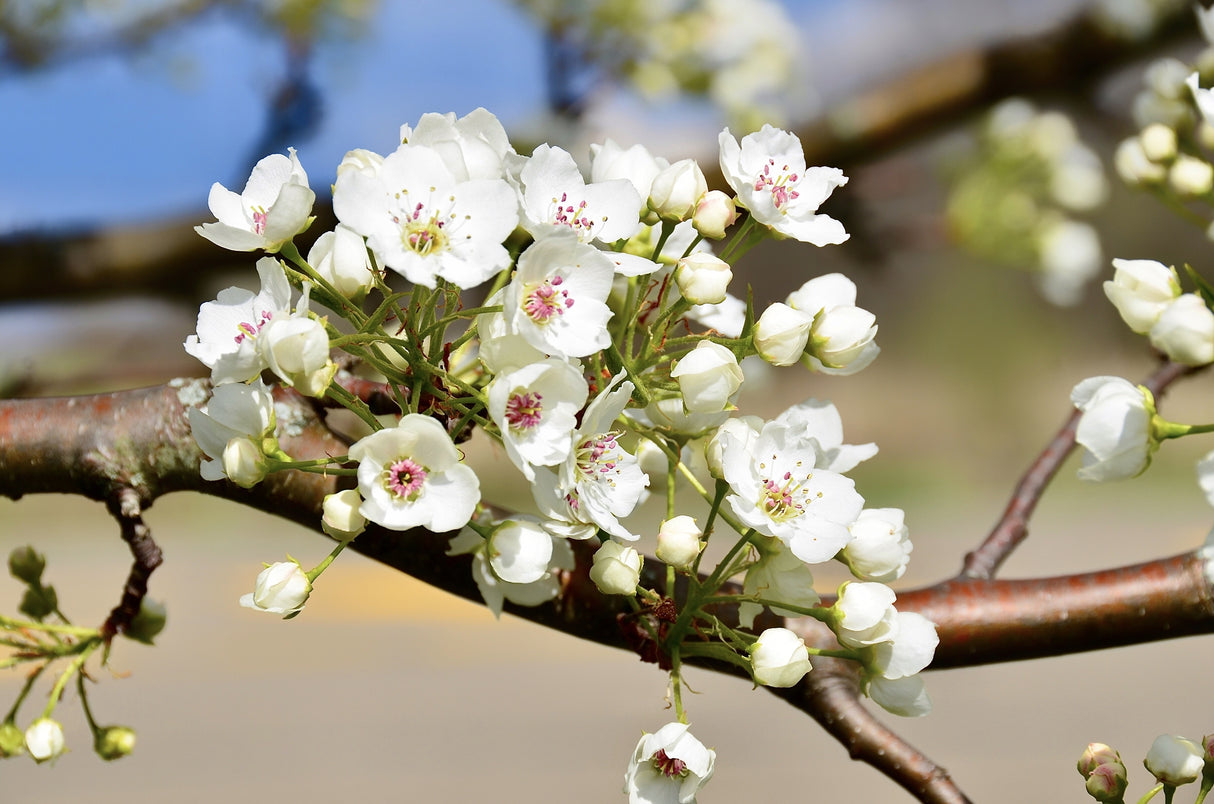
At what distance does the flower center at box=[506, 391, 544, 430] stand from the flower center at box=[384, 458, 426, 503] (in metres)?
0.04

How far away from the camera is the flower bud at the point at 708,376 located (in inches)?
15.2

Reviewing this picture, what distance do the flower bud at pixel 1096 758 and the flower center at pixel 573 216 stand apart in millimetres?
340

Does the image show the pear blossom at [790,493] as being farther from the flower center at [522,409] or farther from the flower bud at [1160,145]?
the flower bud at [1160,145]

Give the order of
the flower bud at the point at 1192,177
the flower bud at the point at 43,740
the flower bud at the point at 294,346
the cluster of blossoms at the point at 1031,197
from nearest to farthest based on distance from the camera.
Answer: the flower bud at the point at 294,346
the flower bud at the point at 43,740
the flower bud at the point at 1192,177
the cluster of blossoms at the point at 1031,197

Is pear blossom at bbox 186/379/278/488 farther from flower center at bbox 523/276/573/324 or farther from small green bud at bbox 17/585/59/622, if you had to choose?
small green bud at bbox 17/585/59/622

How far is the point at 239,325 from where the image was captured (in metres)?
0.39

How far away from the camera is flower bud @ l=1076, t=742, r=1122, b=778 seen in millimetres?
483

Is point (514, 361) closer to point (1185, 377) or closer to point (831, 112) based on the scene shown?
point (1185, 377)

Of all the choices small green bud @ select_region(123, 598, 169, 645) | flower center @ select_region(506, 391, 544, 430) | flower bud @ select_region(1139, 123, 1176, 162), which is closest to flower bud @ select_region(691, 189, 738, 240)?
flower center @ select_region(506, 391, 544, 430)

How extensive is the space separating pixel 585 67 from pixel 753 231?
108 cm

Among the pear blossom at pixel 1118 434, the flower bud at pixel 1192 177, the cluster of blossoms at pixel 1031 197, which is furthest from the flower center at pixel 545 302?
the cluster of blossoms at pixel 1031 197

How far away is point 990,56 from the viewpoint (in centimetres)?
119

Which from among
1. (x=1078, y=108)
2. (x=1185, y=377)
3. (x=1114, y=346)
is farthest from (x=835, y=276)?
(x=1114, y=346)

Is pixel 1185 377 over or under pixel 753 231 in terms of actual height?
under
